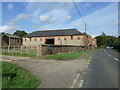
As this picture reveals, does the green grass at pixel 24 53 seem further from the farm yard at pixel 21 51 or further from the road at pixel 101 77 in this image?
the road at pixel 101 77

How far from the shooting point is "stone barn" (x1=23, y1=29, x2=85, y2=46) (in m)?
53.7

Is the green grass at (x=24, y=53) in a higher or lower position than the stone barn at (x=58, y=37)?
lower

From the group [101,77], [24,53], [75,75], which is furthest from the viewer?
[24,53]

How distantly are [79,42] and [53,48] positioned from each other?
29870 millimetres

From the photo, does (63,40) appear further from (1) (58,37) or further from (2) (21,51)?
(2) (21,51)

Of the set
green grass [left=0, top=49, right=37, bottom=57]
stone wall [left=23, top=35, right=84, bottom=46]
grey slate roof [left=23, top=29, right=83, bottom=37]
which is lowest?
green grass [left=0, top=49, right=37, bottom=57]

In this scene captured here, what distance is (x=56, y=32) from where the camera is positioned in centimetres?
6044

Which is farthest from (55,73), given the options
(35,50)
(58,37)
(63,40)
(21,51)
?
(58,37)

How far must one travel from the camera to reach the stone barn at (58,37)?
5366 cm

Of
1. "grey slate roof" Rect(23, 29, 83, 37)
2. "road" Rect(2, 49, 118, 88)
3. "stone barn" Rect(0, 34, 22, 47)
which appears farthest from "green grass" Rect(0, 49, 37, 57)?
"grey slate roof" Rect(23, 29, 83, 37)

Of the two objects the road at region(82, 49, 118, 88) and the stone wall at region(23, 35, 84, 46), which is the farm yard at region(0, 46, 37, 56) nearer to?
the road at region(82, 49, 118, 88)

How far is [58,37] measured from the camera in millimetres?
57625

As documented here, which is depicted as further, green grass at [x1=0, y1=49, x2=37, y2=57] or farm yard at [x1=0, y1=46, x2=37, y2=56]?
farm yard at [x1=0, y1=46, x2=37, y2=56]

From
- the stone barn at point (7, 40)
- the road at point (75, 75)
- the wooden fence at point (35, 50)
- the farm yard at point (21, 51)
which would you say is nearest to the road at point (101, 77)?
the road at point (75, 75)
